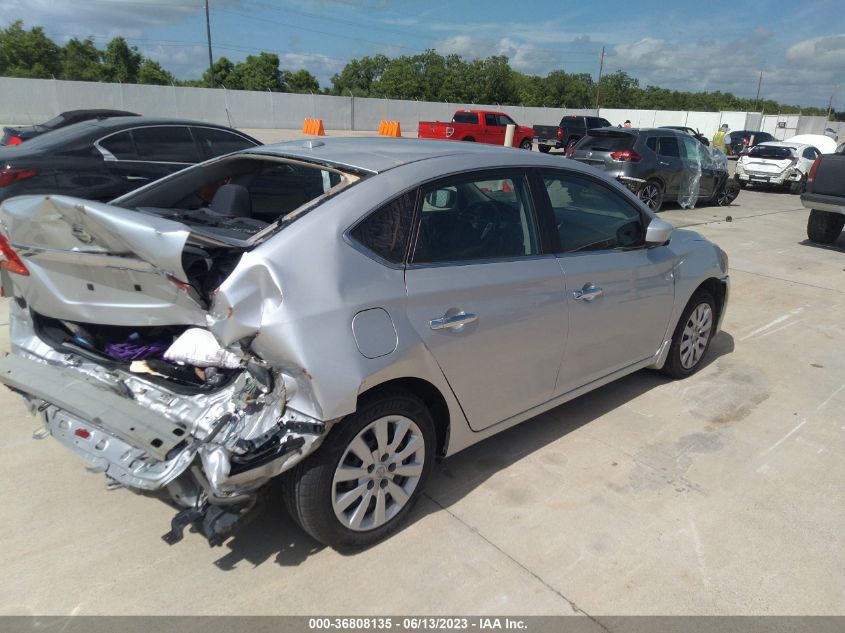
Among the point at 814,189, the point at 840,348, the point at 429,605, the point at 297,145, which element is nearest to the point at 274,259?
A: the point at 297,145

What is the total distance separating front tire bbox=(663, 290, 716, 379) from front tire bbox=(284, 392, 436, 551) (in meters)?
2.46

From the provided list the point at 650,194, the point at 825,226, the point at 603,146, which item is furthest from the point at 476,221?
the point at 650,194

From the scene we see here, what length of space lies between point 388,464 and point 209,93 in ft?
128

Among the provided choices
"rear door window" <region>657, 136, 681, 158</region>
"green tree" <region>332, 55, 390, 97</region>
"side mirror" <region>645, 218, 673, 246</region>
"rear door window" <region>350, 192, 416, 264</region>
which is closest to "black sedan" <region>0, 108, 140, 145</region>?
"rear door window" <region>350, 192, 416, 264</region>

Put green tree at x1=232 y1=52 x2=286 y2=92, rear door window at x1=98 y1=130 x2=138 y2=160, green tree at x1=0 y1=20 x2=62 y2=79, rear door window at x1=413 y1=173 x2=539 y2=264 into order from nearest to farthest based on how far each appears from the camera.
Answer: rear door window at x1=413 y1=173 x2=539 y2=264 → rear door window at x1=98 y1=130 x2=138 y2=160 → green tree at x1=0 y1=20 x2=62 y2=79 → green tree at x1=232 y1=52 x2=286 y2=92

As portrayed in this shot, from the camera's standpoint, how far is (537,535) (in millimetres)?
2871

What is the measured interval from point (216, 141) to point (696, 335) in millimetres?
6113

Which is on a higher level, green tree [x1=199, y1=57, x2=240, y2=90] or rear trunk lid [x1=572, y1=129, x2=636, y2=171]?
green tree [x1=199, y1=57, x2=240, y2=90]

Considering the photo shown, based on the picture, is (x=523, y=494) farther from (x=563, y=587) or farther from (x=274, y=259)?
(x=274, y=259)

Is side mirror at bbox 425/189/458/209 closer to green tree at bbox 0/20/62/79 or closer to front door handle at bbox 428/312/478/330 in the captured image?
front door handle at bbox 428/312/478/330

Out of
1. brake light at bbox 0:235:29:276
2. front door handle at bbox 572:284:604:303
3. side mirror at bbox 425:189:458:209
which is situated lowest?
front door handle at bbox 572:284:604:303

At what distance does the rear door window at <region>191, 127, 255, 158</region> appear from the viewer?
7.53 m

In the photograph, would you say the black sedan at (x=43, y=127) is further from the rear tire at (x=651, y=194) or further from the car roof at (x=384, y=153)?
the rear tire at (x=651, y=194)

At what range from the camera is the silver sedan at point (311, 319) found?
229 centimetres
